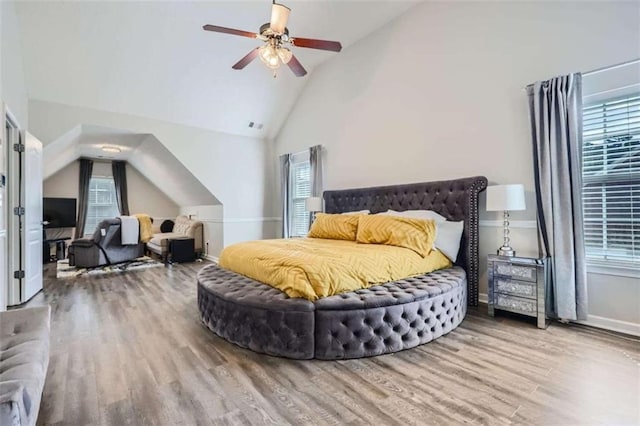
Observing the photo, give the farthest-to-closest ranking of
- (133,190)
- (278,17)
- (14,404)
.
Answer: (133,190) → (278,17) → (14,404)

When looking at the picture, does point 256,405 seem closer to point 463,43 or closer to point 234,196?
point 463,43

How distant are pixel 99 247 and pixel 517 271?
670cm

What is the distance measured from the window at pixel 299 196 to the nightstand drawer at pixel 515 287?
367cm

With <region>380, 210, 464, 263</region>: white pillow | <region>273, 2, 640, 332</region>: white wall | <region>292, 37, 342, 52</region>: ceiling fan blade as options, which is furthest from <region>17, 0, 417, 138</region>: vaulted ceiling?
<region>380, 210, 464, 263</region>: white pillow

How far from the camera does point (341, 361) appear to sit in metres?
2.21

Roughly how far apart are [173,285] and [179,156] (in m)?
2.49

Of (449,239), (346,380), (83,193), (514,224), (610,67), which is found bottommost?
(346,380)

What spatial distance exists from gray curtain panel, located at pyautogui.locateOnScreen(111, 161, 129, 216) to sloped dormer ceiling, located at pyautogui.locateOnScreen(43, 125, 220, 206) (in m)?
0.36

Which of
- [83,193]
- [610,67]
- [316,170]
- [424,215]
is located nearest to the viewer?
[610,67]

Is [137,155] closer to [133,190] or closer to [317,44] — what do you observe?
[133,190]

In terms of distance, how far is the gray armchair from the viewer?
18.6ft

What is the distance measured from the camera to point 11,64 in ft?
11.3

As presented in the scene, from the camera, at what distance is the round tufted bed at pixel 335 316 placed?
2.22m

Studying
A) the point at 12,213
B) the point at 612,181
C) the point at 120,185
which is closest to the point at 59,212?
the point at 120,185
